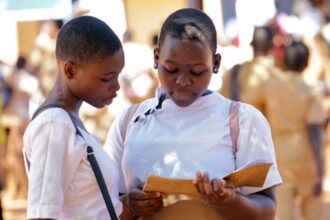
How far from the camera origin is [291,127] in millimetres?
7512

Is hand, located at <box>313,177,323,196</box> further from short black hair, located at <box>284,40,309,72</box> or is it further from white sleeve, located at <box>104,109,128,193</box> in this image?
white sleeve, located at <box>104,109,128,193</box>

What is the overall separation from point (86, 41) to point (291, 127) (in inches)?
176

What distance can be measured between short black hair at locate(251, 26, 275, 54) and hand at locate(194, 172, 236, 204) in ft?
16.2

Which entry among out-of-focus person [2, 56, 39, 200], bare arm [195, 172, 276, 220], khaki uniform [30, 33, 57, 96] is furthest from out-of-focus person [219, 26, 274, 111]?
bare arm [195, 172, 276, 220]

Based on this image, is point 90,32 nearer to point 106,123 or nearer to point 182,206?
A: point 182,206

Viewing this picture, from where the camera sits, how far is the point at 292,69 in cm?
756

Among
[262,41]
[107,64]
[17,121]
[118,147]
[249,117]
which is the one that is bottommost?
[17,121]

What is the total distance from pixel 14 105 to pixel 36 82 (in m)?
0.47

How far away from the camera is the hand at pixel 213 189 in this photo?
10.1 ft

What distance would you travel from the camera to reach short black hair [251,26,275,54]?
8023 millimetres

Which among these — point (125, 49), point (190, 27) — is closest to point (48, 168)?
point (190, 27)

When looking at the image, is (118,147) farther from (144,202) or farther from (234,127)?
(234,127)

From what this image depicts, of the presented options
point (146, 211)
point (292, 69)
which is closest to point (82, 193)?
point (146, 211)

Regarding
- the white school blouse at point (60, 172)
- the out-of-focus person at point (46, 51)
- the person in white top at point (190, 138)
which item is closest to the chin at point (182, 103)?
the person in white top at point (190, 138)
